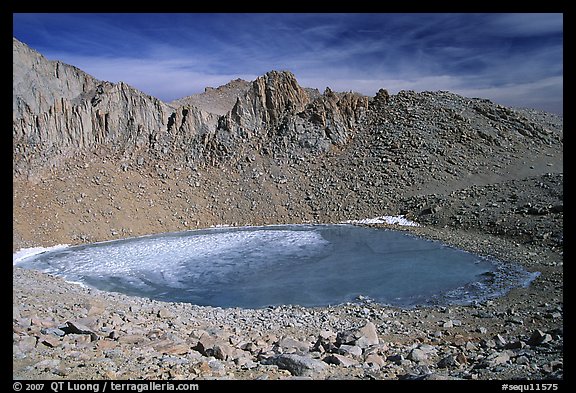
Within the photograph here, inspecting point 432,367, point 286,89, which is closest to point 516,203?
point 432,367

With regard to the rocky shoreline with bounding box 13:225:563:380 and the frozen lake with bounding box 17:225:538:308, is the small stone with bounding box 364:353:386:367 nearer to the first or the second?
the rocky shoreline with bounding box 13:225:563:380

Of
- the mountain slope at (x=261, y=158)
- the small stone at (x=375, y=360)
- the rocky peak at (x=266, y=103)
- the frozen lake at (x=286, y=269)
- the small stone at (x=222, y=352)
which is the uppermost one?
→ the rocky peak at (x=266, y=103)

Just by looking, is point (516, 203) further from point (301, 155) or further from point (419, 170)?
point (301, 155)

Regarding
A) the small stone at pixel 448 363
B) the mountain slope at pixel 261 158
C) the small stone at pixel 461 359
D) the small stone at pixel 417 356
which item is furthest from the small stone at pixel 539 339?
the mountain slope at pixel 261 158

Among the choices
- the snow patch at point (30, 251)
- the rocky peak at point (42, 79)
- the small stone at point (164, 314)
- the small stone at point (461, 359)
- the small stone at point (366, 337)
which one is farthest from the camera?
the rocky peak at point (42, 79)

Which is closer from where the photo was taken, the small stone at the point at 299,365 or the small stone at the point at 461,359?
the small stone at the point at 299,365

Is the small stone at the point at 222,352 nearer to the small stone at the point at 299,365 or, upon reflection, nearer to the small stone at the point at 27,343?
the small stone at the point at 299,365

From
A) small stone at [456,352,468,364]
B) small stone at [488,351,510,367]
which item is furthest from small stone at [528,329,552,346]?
small stone at [456,352,468,364]
